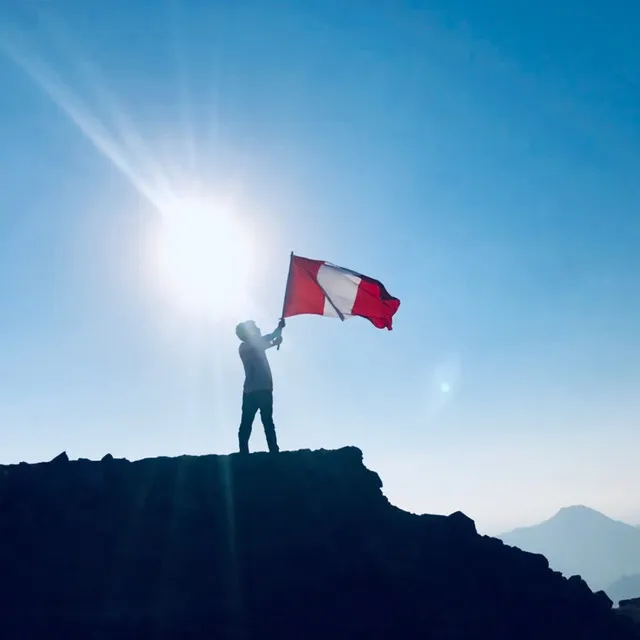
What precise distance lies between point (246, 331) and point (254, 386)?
133 cm

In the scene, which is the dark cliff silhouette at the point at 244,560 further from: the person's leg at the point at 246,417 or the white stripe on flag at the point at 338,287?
the white stripe on flag at the point at 338,287

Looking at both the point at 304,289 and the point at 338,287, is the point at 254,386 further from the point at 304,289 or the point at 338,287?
the point at 338,287

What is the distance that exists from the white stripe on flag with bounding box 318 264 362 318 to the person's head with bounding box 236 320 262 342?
8.76 ft

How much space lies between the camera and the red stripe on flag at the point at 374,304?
15.6 meters

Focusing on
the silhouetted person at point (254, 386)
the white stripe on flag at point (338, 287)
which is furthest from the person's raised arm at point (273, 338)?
the white stripe on flag at point (338, 287)

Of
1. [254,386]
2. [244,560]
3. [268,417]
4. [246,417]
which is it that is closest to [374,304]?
[254,386]

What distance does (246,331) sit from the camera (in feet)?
43.8

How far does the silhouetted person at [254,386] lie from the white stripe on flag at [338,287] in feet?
9.11

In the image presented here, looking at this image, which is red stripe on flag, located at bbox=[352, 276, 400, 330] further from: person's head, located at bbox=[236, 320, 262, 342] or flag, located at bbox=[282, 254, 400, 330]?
person's head, located at bbox=[236, 320, 262, 342]

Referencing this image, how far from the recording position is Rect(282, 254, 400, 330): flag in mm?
15102

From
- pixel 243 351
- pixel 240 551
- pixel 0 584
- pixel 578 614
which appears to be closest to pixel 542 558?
pixel 578 614

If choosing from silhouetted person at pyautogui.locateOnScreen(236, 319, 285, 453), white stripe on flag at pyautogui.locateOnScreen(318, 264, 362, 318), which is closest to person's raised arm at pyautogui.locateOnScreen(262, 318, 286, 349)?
silhouetted person at pyautogui.locateOnScreen(236, 319, 285, 453)

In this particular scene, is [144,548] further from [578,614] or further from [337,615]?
[578,614]

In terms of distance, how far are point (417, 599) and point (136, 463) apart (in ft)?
20.4
